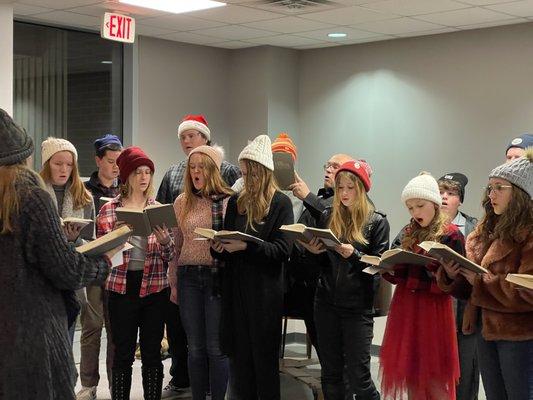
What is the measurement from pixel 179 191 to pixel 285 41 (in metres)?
3.40

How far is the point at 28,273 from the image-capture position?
2.95 metres

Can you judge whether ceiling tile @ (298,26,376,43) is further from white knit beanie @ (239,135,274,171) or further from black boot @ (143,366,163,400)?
black boot @ (143,366,163,400)

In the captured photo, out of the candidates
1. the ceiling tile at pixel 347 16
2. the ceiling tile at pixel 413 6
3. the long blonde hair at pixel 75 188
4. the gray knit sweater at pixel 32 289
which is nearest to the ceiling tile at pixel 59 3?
the ceiling tile at pixel 347 16

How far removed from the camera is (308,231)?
4012 millimetres

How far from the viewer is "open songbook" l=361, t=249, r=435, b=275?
3.72m

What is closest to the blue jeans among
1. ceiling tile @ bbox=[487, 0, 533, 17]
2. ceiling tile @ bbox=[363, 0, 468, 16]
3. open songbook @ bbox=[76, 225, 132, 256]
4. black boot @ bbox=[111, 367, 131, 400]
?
black boot @ bbox=[111, 367, 131, 400]

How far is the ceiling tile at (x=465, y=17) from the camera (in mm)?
6652

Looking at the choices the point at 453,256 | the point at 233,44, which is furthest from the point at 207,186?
the point at 233,44

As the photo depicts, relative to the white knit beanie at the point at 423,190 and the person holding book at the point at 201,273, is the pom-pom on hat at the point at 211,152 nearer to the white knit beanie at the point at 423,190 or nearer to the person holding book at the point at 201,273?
the person holding book at the point at 201,273

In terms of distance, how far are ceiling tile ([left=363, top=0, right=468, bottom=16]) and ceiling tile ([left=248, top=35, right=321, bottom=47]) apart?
4.92ft

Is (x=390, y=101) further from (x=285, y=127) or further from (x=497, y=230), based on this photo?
(x=497, y=230)

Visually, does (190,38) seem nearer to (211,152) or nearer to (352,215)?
(211,152)

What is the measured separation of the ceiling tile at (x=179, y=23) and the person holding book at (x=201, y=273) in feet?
8.57

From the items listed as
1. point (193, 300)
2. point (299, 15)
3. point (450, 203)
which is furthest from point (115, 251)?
point (299, 15)
